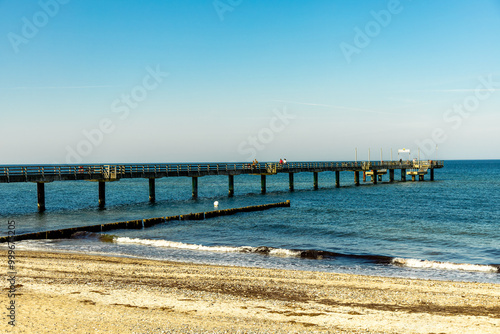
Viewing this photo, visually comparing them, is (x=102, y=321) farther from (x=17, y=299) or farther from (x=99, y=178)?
(x=99, y=178)

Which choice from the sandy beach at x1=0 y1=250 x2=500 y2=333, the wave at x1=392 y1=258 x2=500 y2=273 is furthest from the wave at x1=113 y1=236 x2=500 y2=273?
the sandy beach at x1=0 y1=250 x2=500 y2=333

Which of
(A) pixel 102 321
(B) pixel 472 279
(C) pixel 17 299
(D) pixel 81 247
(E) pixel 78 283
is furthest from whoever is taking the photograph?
(D) pixel 81 247

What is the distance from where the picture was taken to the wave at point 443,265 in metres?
17.3

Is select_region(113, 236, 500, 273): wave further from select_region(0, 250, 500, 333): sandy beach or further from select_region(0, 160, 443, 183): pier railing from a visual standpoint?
select_region(0, 160, 443, 183): pier railing

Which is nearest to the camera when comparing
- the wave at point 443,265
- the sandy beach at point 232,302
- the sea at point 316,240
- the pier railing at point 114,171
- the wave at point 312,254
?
the sandy beach at point 232,302

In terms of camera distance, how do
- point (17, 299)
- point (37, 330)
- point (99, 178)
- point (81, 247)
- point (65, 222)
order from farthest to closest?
point (99, 178) → point (65, 222) → point (81, 247) → point (17, 299) → point (37, 330)

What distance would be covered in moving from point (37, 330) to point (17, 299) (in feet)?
9.27

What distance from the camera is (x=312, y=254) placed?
2023 cm

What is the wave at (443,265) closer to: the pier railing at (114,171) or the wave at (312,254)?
the wave at (312,254)

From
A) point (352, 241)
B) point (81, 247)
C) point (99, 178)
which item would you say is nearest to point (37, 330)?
point (81, 247)

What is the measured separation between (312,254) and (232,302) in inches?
364

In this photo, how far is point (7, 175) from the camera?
35.2 meters

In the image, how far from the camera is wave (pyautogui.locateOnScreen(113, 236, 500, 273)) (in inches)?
693

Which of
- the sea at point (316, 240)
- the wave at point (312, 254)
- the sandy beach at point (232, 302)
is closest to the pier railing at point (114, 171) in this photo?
the sea at point (316, 240)
